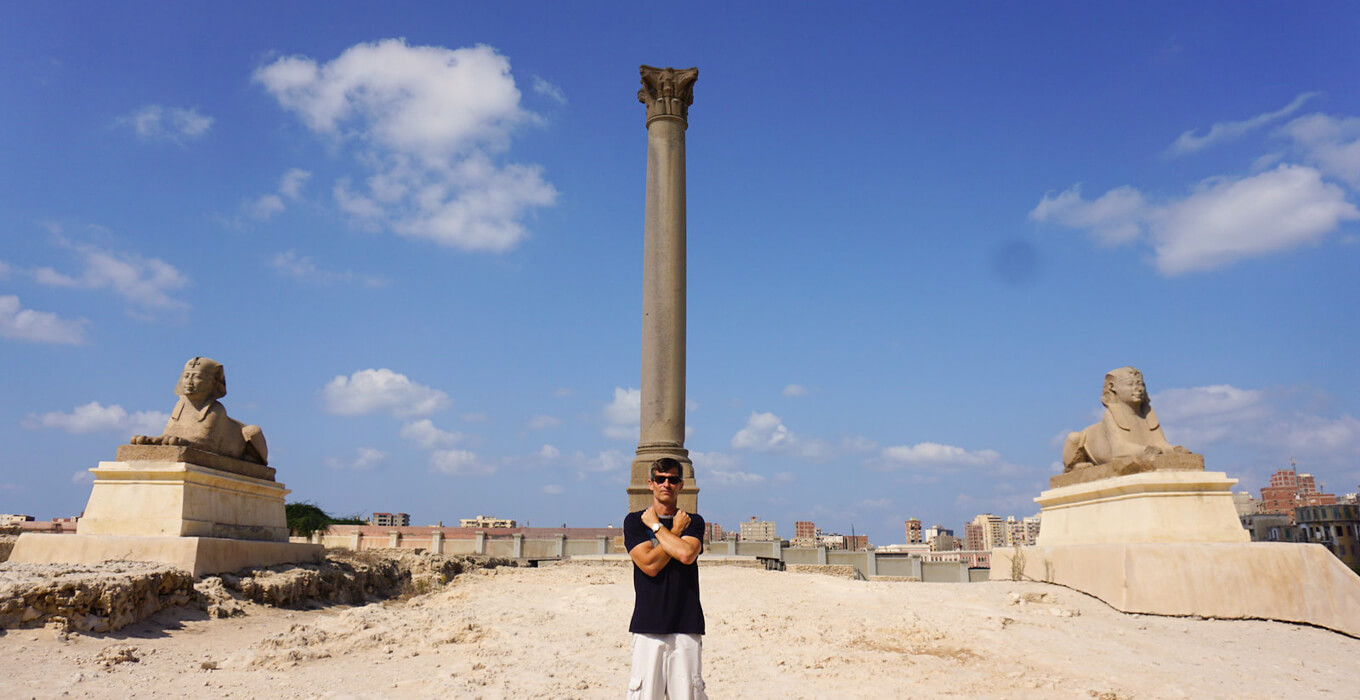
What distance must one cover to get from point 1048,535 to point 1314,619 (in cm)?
361

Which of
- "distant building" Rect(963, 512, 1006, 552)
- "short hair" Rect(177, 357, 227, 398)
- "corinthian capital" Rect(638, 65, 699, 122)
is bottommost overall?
"distant building" Rect(963, 512, 1006, 552)

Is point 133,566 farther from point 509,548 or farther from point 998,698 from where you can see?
point 509,548

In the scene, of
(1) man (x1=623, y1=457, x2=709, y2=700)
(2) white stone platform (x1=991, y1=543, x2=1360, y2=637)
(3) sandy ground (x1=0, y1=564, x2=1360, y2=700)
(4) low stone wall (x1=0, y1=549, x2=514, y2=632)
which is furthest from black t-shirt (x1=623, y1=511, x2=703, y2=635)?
(2) white stone platform (x1=991, y1=543, x2=1360, y2=637)

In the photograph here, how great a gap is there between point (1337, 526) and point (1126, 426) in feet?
176

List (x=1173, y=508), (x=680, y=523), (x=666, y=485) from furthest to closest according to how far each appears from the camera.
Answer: (x=1173, y=508)
(x=666, y=485)
(x=680, y=523)

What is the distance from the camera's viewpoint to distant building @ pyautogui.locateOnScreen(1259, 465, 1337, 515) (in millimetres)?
76812

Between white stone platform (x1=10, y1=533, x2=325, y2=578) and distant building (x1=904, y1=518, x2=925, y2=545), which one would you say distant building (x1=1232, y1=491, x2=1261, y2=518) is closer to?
Result: distant building (x1=904, y1=518, x2=925, y2=545)

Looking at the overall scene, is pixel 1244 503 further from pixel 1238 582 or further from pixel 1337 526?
pixel 1238 582

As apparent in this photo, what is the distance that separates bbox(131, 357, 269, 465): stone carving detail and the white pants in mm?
8554

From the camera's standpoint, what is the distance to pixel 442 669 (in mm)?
6406

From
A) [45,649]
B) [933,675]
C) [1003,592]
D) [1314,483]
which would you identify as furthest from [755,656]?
[1314,483]

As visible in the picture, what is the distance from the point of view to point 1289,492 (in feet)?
305

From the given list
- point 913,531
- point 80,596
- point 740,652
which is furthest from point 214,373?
point 913,531

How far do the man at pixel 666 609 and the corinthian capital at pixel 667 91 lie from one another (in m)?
13.9
